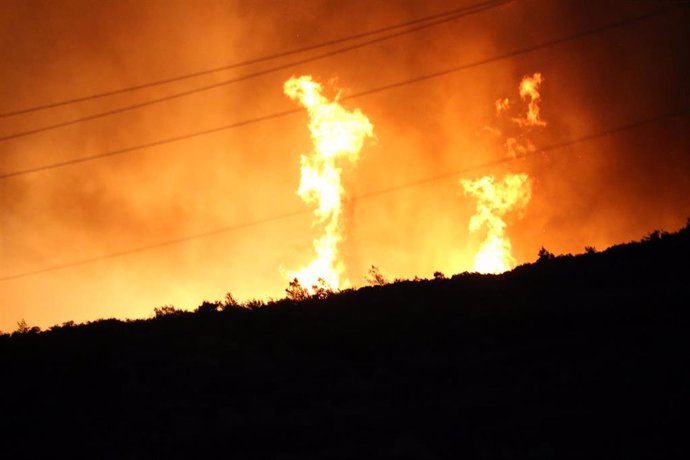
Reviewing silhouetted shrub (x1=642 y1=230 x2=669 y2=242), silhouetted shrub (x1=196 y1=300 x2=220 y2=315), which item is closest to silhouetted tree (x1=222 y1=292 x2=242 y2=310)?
silhouetted shrub (x1=196 y1=300 x2=220 y2=315)

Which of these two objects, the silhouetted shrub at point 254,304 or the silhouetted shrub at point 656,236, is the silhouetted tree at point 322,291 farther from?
the silhouetted shrub at point 656,236

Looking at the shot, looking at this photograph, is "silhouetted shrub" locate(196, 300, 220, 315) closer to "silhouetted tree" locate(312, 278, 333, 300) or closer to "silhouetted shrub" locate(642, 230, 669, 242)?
"silhouetted tree" locate(312, 278, 333, 300)

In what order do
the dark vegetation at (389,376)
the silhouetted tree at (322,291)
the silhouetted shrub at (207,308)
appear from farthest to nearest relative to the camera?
the silhouetted tree at (322,291), the silhouetted shrub at (207,308), the dark vegetation at (389,376)

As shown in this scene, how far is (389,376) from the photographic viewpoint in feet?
39.4

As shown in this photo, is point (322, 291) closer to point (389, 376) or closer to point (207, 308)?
point (207, 308)

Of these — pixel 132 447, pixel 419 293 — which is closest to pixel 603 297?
pixel 419 293

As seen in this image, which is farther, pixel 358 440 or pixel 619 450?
pixel 358 440

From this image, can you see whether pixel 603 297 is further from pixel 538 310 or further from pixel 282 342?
pixel 282 342

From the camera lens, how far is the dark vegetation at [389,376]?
30.8 ft

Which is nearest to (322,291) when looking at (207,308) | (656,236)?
(207,308)

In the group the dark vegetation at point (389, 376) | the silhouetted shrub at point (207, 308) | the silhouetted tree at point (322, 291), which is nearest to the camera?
the dark vegetation at point (389, 376)

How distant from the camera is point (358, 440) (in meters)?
9.43

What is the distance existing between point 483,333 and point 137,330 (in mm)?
9652

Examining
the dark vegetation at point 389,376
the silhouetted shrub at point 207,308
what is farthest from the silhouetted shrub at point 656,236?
the silhouetted shrub at point 207,308
